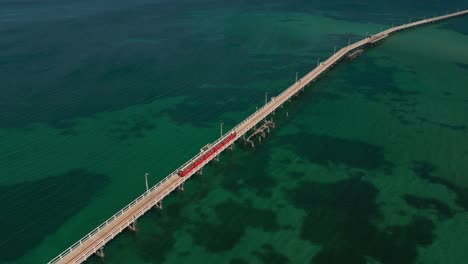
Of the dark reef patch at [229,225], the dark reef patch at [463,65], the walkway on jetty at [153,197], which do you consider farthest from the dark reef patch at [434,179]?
the dark reef patch at [463,65]

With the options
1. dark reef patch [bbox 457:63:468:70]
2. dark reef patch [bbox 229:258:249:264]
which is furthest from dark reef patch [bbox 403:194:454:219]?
dark reef patch [bbox 457:63:468:70]

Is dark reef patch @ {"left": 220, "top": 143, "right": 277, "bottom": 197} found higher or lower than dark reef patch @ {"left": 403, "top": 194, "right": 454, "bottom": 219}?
higher

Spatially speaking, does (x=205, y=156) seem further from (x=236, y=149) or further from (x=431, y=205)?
(x=431, y=205)

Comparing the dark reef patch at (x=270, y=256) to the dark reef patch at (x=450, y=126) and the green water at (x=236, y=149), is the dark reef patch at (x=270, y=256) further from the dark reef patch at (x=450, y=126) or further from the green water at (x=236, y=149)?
the dark reef patch at (x=450, y=126)

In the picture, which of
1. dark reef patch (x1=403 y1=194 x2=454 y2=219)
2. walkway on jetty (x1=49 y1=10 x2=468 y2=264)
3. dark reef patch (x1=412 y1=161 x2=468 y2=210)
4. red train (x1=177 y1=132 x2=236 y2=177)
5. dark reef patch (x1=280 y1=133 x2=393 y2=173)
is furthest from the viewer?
dark reef patch (x1=280 y1=133 x2=393 y2=173)

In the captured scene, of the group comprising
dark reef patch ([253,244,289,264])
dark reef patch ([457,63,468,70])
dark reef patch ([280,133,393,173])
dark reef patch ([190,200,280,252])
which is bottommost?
dark reef patch ([253,244,289,264])

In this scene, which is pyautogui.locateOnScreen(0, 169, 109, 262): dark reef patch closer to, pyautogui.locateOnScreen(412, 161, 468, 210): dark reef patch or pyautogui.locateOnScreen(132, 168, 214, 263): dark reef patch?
pyautogui.locateOnScreen(132, 168, 214, 263): dark reef patch
